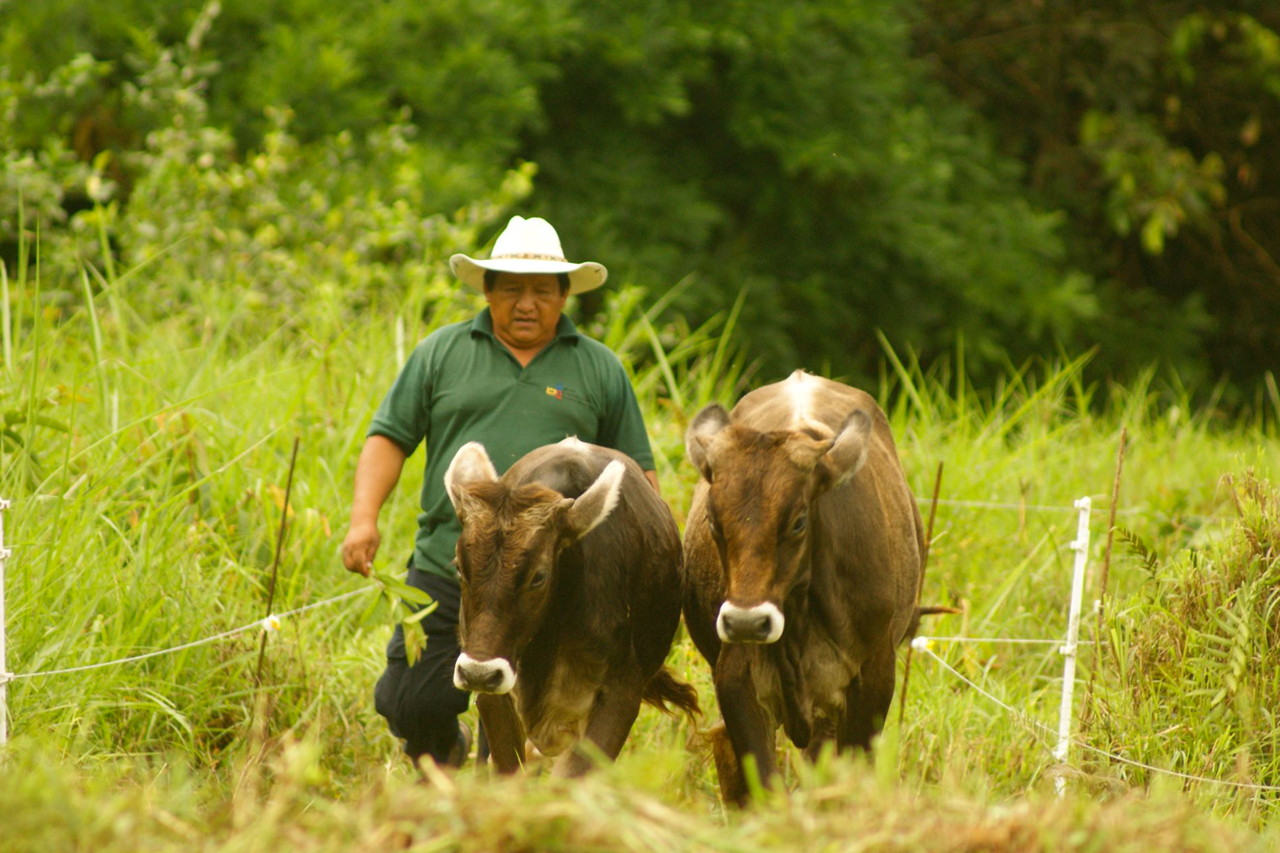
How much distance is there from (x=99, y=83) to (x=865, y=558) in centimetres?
876

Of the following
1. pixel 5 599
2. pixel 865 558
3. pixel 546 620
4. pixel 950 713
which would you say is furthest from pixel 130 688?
pixel 950 713

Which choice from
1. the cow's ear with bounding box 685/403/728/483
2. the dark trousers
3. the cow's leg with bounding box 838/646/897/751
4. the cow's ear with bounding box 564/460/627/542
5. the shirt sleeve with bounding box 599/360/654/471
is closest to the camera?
the cow's ear with bounding box 564/460/627/542

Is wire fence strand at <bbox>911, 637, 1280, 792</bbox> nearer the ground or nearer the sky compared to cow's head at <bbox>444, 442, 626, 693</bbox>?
nearer the ground

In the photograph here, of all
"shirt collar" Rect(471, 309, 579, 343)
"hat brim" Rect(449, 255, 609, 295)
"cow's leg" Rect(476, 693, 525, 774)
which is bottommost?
"cow's leg" Rect(476, 693, 525, 774)

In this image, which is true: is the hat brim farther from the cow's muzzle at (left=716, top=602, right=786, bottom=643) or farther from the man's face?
the cow's muzzle at (left=716, top=602, right=786, bottom=643)

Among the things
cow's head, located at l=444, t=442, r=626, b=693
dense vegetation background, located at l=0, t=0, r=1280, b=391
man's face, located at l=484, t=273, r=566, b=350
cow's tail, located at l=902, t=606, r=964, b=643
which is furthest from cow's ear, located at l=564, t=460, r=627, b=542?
dense vegetation background, located at l=0, t=0, r=1280, b=391

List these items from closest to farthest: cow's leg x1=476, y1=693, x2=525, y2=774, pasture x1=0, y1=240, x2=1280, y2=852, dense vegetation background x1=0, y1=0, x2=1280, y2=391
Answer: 1. pasture x1=0, y1=240, x2=1280, y2=852
2. cow's leg x1=476, y1=693, x2=525, y2=774
3. dense vegetation background x1=0, y1=0, x2=1280, y2=391

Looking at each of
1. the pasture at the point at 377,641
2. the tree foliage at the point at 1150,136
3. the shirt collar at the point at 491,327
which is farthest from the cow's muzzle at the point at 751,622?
the tree foliage at the point at 1150,136

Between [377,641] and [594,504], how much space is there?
2.17 m

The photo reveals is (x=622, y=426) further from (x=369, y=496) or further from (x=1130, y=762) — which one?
(x=1130, y=762)

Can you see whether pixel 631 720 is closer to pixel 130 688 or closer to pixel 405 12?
pixel 130 688

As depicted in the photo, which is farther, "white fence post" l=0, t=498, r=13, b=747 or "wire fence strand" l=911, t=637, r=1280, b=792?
"white fence post" l=0, t=498, r=13, b=747

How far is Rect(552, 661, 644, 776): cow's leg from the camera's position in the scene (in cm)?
441

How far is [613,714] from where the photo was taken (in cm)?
448
